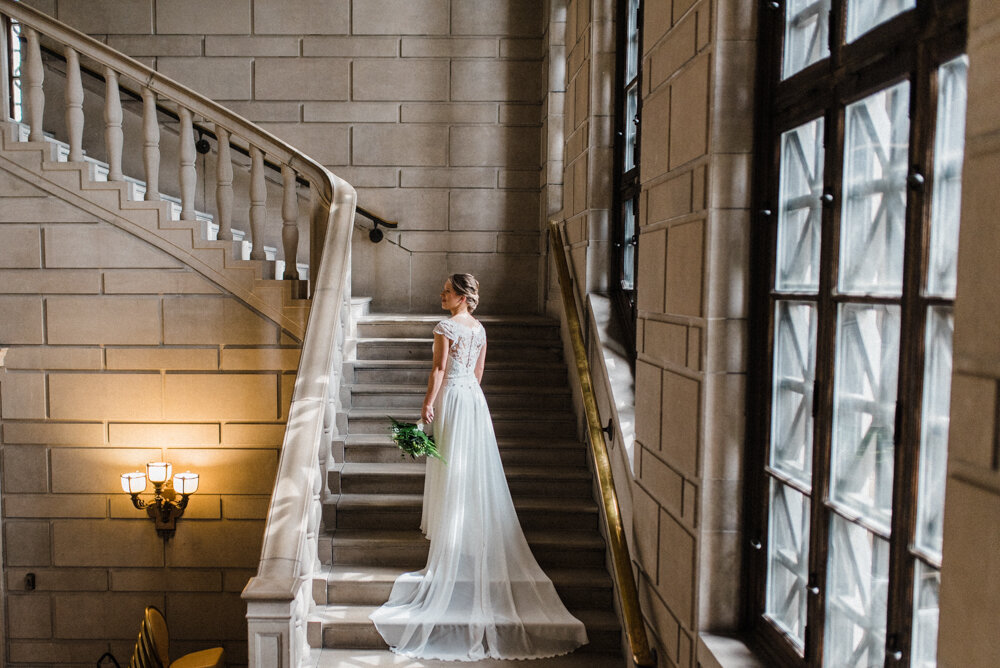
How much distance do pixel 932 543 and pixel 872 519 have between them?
0.24m

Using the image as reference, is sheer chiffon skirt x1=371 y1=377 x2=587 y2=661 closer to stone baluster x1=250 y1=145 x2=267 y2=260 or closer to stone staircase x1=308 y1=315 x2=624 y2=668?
stone staircase x1=308 y1=315 x2=624 y2=668

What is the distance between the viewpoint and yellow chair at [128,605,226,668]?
4.44 meters

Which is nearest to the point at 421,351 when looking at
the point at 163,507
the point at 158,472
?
the point at 158,472

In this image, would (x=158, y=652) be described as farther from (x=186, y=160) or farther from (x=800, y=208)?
(x=800, y=208)

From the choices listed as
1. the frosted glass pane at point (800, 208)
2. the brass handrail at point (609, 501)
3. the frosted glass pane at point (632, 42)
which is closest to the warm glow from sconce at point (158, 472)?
the brass handrail at point (609, 501)

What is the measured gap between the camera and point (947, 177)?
1.57m

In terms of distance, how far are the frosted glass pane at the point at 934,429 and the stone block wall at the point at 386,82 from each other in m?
5.21

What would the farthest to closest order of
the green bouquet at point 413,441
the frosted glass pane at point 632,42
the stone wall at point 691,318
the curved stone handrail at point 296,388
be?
the frosted glass pane at point 632,42 → the green bouquet at point 413,441 → the curved stone handrail at point 296,388 → the stone wall at point 691,318

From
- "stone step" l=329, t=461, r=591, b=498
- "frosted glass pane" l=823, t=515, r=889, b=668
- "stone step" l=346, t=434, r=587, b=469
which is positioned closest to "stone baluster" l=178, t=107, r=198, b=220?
"stone step" l=346, t=434, r=587, b=469

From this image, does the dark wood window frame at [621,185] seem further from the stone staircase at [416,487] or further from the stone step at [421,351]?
the stone step at [421,351]

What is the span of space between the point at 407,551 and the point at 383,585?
278 millimetres

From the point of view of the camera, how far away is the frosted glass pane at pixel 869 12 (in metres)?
1.80

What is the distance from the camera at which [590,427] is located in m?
4.08

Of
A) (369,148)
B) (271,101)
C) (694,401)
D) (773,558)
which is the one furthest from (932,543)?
(271,101)
